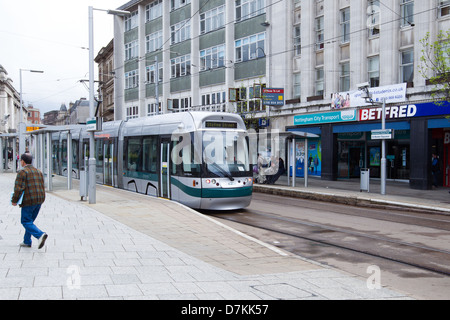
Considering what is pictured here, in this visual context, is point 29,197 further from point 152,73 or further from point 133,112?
point 133,112

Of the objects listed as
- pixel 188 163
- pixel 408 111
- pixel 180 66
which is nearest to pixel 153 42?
pixel 180 66

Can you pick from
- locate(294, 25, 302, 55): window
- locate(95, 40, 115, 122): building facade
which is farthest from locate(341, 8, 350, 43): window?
locate(95, 40, 115, 122): building facade

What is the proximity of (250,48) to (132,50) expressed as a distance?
20.5m

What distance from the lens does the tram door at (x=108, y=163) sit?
66.6ft

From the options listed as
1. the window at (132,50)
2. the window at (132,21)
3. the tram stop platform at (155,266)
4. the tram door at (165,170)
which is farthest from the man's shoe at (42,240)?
the window at (132,21)

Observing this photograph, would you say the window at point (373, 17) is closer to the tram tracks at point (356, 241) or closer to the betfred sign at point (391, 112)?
the betfred sign at point (391, 112)

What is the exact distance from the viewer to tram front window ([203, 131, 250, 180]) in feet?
44.1

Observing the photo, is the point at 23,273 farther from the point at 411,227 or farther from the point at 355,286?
the point at 411,227

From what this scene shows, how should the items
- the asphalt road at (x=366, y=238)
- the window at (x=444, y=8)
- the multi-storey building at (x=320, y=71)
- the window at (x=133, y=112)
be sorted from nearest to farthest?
the asphalt road at (x=366, y=238), the window at (x=444, y=8), the multi-storey building at (x=320, y=71), the window at (x=133, y=112)

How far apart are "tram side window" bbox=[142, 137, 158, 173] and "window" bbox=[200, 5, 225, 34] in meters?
22.4

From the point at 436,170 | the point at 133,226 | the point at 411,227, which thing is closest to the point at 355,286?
the point at 133,226

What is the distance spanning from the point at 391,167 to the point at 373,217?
13776mm

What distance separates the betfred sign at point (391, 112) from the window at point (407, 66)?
1.54 metres

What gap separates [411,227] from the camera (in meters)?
12.1
